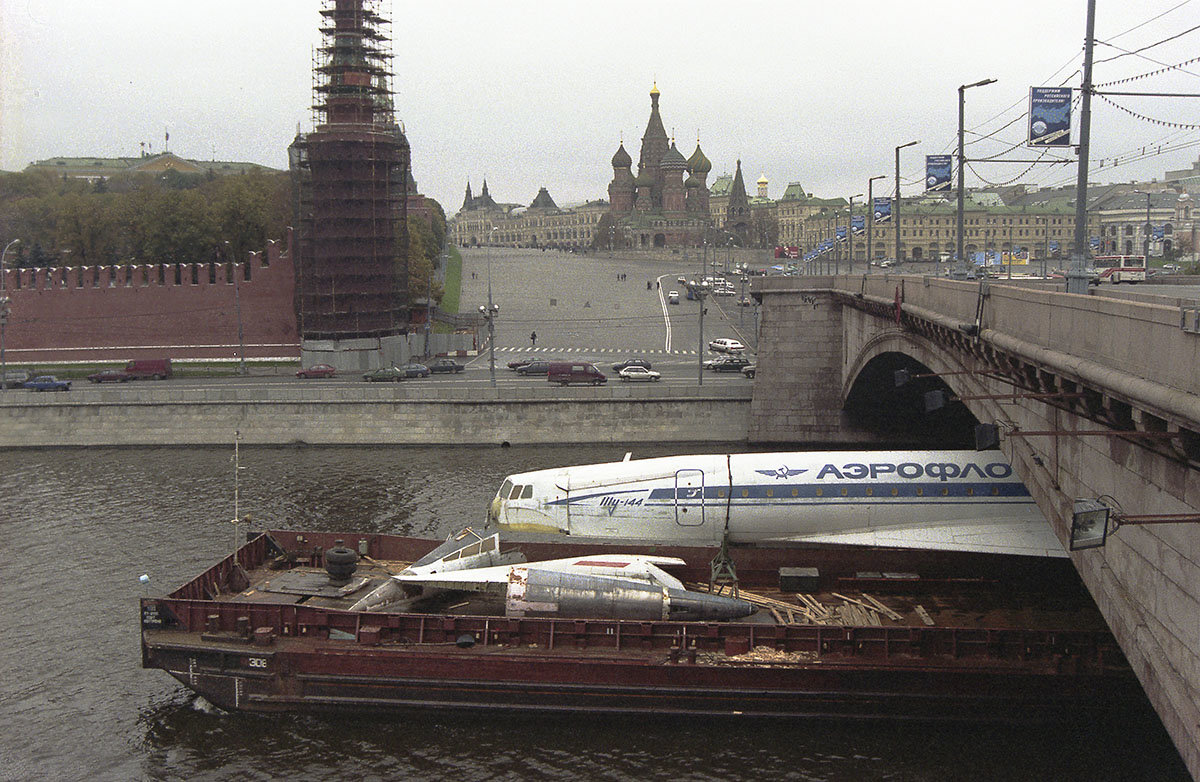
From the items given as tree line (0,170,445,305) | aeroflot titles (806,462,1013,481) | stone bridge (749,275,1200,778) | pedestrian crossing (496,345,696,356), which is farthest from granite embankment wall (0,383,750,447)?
aeroflot titles (806,462,1013,481)

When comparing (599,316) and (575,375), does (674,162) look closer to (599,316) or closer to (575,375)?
(599,316)

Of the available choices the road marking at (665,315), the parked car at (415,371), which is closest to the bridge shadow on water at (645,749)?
the parked car at (415,371)

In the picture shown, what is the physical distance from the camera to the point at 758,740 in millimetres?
19859

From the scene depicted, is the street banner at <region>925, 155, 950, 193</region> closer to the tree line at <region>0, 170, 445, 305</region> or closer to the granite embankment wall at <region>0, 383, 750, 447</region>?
the granite embankment wall at <region>0, 383, 750, 447</region>

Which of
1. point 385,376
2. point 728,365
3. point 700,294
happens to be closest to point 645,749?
point 700,294

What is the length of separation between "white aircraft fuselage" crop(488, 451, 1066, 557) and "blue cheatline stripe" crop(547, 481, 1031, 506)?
0.02m

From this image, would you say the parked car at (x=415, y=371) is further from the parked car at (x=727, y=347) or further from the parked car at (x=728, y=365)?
the parked car at (x=727, y=347)

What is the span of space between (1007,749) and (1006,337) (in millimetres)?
7565

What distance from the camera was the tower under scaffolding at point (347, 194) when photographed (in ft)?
216

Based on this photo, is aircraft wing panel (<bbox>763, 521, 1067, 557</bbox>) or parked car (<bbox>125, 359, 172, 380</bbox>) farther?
parked car (<bbox>125, 359, 172, 380</bbox>)

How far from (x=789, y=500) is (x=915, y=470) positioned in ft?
10.2

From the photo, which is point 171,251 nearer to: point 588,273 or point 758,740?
point 588,273

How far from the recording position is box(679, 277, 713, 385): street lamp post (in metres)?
53.3

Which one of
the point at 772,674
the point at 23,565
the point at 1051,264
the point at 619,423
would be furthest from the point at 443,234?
the point at 772,674
